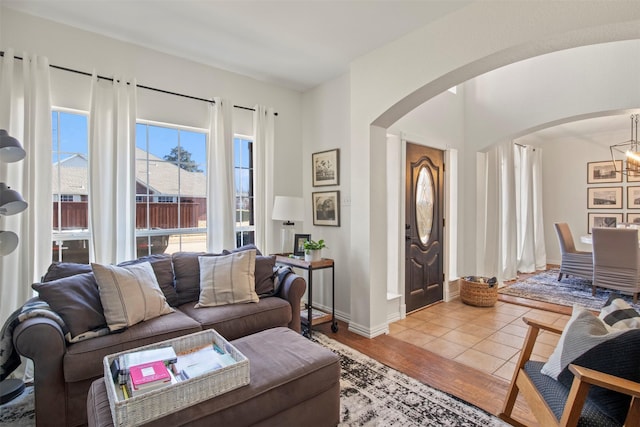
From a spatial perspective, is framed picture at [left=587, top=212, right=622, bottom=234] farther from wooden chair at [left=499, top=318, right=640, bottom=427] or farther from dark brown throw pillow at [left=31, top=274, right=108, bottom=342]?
dark brown throw pillow at [left=31, top=274, right=108, bottom=342]

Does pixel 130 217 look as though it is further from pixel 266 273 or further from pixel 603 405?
pixel 603 405

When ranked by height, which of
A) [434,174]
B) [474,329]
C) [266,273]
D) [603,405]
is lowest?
[474,329]

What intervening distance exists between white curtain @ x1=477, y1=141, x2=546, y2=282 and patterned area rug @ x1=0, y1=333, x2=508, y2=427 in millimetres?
2892

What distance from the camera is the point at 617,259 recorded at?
4.39 m

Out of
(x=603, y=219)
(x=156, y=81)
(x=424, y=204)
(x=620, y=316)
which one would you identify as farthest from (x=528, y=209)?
(x=156, y=81)

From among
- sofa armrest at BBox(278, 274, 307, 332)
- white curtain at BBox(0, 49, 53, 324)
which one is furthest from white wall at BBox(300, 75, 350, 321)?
white curtain at BBox(0, 49, 53, 324)

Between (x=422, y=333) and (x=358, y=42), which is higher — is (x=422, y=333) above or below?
below

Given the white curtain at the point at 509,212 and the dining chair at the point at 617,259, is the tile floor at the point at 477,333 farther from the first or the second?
the dining chair at the point at 617,259

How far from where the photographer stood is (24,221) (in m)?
2.38

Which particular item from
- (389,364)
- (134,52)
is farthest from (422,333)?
(134,52)

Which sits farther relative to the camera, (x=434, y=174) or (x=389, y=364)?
(x=434, y=174)

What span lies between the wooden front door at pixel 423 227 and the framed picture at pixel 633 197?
468 cm

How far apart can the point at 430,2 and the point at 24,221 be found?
343 cm

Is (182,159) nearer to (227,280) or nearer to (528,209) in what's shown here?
(227,280)
